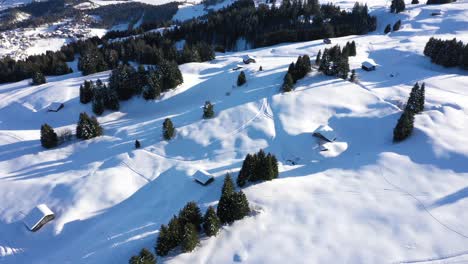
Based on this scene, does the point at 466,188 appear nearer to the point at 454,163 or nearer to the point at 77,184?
the point at 454,163

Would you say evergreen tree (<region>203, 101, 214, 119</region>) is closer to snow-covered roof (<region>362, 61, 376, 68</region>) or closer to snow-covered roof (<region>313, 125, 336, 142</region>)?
snow-covered roof (<region>313, 125, 336, 142</region>)

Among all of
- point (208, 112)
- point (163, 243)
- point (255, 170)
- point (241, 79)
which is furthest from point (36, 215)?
point (241, 79)

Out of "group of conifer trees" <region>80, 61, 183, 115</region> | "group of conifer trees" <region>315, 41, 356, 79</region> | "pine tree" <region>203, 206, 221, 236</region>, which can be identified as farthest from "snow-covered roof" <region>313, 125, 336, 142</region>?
"group of conifer trees" <region>80, 61, 183, 115</region>

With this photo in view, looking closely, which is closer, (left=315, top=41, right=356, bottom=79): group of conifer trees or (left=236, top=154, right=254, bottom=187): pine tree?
(left=236, top=154, right=254, bottom=187): pine tree

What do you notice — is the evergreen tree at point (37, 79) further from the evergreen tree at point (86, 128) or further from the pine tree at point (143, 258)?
the pine tree at point (143, 258)

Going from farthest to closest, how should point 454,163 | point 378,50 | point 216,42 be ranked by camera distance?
point 216,42, point 378,50, point 454,163

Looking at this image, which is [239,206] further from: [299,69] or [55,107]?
[55,107]

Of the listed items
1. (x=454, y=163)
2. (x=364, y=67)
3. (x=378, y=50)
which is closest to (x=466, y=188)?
(x=454, y=163)
